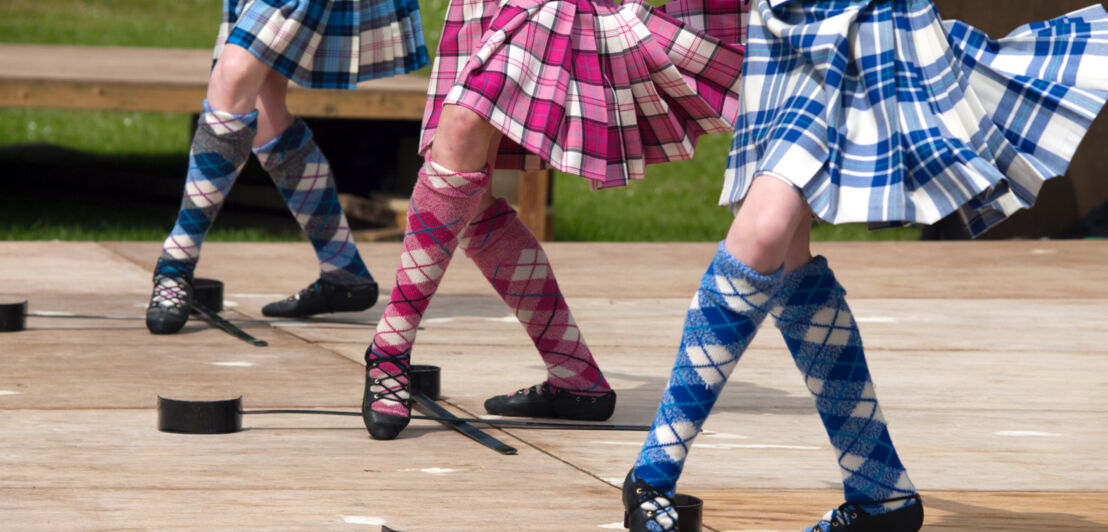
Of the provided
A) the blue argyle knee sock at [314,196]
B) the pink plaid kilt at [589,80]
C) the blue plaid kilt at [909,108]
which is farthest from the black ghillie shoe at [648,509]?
the blue argyle knee sock at [314,196]

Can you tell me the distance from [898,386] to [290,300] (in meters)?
1.62

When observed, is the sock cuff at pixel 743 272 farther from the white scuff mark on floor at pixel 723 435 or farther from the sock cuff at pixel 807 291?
the white scuff mark on floor at pixel 723 435

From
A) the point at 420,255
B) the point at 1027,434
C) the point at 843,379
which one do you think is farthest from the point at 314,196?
the point at 843,379

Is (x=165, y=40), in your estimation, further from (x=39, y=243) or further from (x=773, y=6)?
(x=773, y=6)

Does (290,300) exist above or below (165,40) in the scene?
below

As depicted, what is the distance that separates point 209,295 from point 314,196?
1.31 ft

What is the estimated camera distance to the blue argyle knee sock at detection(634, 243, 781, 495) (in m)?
1.85

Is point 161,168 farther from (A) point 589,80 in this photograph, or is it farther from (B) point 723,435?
(A) point 589,80

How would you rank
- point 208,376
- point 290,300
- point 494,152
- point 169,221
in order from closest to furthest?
point 494,152 < point 208,376 < point 290,300 < point 169,221

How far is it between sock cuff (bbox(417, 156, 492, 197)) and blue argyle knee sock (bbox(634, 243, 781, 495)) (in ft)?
1.99

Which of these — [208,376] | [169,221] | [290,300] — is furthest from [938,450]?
[169,221]

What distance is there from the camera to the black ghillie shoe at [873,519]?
1.94 m

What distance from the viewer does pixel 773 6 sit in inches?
75.2

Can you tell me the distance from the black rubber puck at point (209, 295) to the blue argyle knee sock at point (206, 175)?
10.3 inches
